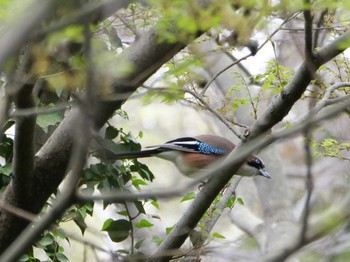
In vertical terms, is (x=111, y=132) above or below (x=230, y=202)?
above

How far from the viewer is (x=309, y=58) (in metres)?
3.46

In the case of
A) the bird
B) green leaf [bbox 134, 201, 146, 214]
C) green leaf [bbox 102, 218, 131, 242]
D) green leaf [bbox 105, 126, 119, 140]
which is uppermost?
the bird

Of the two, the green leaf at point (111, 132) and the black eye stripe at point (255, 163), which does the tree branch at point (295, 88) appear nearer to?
the green leaf at point (111, 132)

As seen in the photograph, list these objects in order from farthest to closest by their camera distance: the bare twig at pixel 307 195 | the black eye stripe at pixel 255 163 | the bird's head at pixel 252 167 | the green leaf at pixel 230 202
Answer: the black eye stripe at pixel 255 163 < the bird's head at pixel 252 167 < the green leaf at pixel 230 202 < the bare twig at pixel 307 195

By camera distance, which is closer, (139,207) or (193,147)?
(139,207)

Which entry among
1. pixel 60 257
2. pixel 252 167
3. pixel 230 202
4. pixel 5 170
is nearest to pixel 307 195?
pixel 5 170

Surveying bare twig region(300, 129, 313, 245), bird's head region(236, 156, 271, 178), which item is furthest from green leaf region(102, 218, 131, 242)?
bare twig region(300, 129, 313, 245)

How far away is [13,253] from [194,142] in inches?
150

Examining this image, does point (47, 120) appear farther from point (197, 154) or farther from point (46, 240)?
point (197, 154)

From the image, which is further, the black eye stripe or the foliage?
the black eye stripe

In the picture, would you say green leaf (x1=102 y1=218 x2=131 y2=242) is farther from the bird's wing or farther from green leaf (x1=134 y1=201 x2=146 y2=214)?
the bird's wing

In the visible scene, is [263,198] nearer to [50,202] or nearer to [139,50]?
[50,202]

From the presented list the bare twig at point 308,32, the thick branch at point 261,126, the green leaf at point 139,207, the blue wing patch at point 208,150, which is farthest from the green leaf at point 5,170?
the blue wing patch at point 208,150

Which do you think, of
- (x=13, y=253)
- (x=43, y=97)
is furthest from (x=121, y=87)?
(x=13, y=253)
